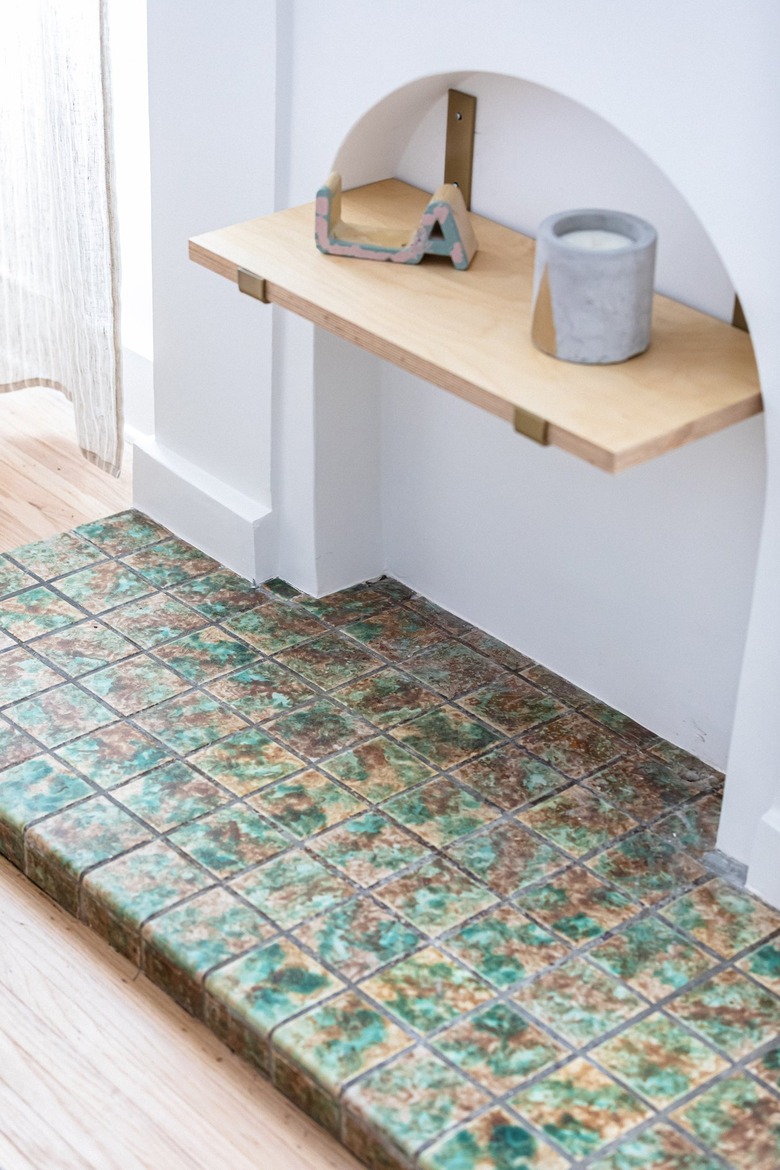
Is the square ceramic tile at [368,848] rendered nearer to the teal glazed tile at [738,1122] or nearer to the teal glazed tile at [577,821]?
the teal glazed tile at [577,821]

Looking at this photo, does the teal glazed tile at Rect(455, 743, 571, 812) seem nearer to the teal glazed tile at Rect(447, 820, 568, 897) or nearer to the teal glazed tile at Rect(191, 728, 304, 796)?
the teal glazed tile at Rect(447, 820, 568, 897)

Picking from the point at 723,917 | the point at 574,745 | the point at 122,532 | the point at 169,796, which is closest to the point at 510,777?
the point at 574,745

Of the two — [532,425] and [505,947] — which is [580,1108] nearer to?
[505,947]

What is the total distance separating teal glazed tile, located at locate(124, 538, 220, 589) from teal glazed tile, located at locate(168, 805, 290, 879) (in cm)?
59

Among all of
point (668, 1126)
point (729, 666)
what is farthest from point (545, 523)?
point (668, 1126)

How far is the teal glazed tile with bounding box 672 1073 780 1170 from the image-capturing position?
5.62 feet

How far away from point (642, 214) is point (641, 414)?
387 mm

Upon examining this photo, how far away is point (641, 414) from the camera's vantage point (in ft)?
5.72

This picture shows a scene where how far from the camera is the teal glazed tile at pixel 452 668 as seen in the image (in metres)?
2.40

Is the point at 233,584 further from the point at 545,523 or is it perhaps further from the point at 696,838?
the point at 696,838

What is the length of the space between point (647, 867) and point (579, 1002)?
26cm

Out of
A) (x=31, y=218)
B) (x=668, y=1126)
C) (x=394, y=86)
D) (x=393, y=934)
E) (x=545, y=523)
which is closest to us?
(x=668, y=1126)

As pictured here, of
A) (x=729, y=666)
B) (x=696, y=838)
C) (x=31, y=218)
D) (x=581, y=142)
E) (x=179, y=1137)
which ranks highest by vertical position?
(x=581, y=142)

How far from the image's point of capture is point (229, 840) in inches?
82.7
